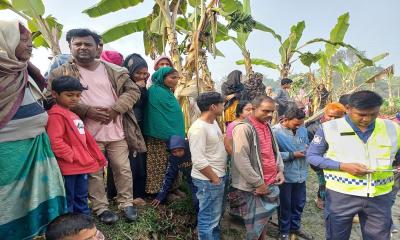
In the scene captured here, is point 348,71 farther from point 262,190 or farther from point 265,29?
point 262,190

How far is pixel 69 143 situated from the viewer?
218cm

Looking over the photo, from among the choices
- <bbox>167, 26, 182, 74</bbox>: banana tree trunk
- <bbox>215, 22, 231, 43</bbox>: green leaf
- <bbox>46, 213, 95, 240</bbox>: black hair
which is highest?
<bbox>215, 22, 231, 43</bbox>: green leaf

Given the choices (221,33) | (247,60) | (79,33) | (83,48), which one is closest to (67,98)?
(83,48)

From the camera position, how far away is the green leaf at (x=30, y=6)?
432cm

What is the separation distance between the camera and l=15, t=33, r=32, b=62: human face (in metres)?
1.96

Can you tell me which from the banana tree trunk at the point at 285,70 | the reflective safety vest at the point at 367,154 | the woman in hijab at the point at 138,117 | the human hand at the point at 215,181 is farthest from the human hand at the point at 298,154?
the banana tree trunk at the point at 285,70

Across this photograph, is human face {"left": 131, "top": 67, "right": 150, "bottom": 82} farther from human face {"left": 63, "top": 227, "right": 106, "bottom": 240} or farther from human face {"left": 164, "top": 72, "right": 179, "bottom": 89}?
human face {"left": 63, "top": 227, "right": 106, "bottom": 240}

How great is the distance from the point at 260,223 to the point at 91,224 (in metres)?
1.95

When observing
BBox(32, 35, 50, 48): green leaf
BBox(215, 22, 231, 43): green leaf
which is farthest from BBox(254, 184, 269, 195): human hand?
BBox(32, 35, 50, 48): green leaf

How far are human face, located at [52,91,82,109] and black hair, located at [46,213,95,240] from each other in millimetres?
1034

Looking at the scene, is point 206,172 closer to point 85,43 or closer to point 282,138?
point 282,138

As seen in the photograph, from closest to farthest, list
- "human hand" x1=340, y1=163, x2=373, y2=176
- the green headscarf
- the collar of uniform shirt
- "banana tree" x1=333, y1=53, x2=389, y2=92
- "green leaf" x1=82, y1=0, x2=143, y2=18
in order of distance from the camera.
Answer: "human hand" x1=340, y1=163, x2=373, y2=176
the collar of uniform shirt
the green headscarf
"green leaf" x1=82, y1=0, x2=143, y2=18
"banana tree" x1=333, y1=53, x2=389, y2=92

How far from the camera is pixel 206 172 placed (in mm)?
2668

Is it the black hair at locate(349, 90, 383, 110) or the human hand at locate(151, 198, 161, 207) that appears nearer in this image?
the black hair at locate(349, 90, 383, 110)
